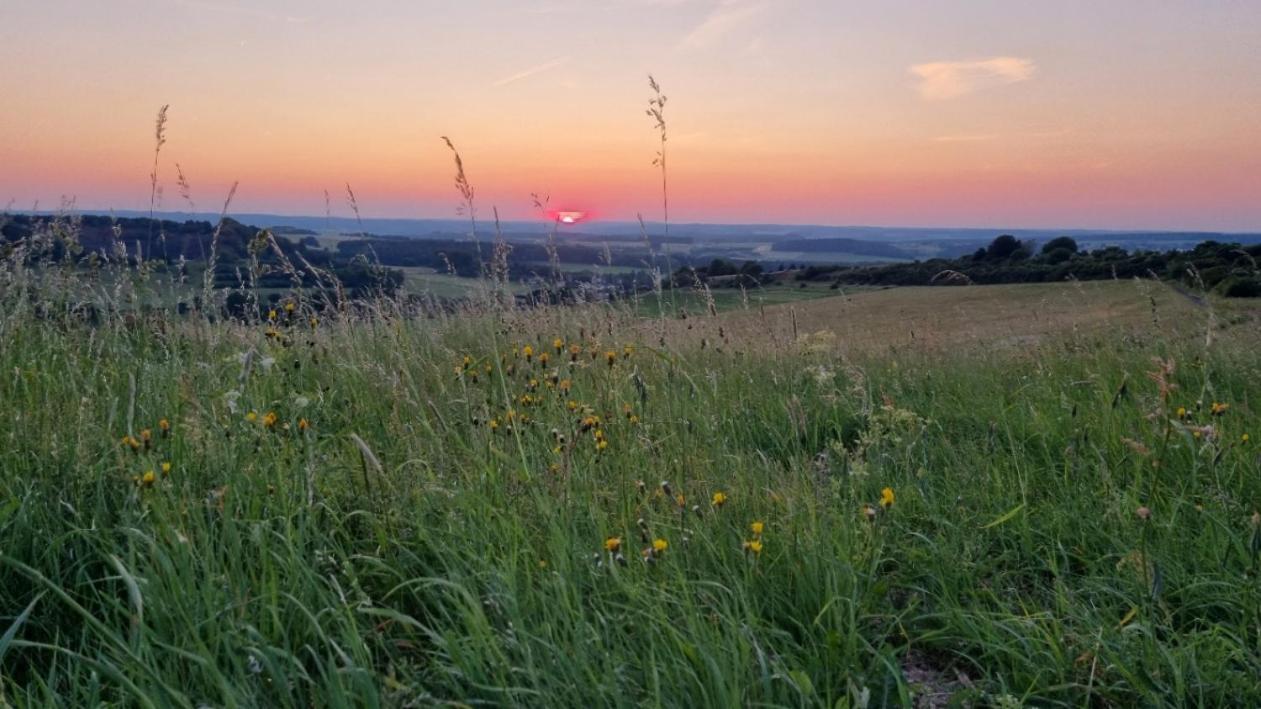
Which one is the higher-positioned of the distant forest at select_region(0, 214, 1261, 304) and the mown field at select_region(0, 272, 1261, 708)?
the distant forest at select_region(0, 214, 1261, 304)

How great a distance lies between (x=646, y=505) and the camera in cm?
268

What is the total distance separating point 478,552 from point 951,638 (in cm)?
137

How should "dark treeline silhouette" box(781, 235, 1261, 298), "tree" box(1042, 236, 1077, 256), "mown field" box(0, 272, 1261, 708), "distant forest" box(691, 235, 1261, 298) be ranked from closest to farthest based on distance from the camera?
"mown field" box(0, 272, 1261, 708) → "distant forest" box(691, 235, 1261, 298) → "dark treeline silhouette" box(781, 235, 1261, 298) → "tree" box(1042, 236, 1077, 256)

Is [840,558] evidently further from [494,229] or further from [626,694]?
[494,229]

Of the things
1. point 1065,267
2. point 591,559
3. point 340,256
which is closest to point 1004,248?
point 1065,267

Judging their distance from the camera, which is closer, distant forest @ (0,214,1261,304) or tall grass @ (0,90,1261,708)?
tall grass @ (0,90,1261,708)

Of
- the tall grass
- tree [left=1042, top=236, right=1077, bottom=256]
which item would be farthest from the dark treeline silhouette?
the tall grass

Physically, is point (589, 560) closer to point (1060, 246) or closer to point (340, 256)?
point (340, 256)

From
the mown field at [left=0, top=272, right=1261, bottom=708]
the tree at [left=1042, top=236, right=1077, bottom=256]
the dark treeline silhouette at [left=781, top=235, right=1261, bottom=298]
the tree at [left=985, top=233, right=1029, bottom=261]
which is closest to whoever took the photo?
the mown field at [left=0, top=272, right=1261, bottom=708]

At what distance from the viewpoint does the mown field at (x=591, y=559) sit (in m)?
1.94

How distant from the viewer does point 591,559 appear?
2365 millimetres

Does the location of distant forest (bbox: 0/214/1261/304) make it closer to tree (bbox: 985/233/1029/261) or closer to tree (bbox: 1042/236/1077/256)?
tree (bbox: 1042/236/1077/256)

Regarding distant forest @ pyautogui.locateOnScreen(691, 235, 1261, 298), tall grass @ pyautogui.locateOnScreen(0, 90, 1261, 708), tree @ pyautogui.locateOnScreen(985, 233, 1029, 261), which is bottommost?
tall grass @ pyautogui.locateOnScreen(0, 90, 1261, 708)

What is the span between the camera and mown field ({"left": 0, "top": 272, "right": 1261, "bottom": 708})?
194cm
